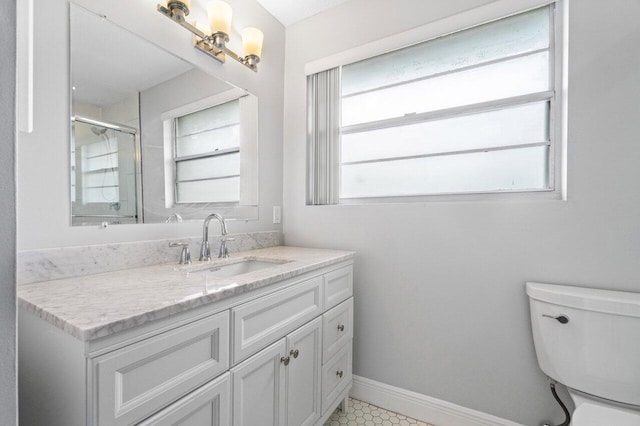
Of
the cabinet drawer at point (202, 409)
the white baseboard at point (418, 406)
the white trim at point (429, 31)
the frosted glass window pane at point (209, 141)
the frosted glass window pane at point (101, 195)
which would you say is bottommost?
the white baseboard at point (418, 406)

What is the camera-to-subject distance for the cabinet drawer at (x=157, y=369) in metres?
0.62

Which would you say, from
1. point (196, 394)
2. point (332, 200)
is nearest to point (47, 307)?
point (196, 394)

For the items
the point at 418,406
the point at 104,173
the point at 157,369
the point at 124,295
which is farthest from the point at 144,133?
the point at 418,406

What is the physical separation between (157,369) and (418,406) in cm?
151

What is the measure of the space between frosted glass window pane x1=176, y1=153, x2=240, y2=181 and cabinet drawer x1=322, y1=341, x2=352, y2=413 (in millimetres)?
1192

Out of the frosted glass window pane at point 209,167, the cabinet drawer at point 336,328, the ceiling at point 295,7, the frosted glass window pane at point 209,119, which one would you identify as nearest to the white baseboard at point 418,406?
the cabinet drawer at point 336,328

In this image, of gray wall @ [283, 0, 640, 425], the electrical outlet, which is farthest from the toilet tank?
the electrical outlet

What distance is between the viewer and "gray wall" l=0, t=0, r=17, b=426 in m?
0.39

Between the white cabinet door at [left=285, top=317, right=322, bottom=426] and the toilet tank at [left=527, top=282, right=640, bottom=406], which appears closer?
the toilet tank at [left=527, top=282, right=640, bottom=406]

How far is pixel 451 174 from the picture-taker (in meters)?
1.63

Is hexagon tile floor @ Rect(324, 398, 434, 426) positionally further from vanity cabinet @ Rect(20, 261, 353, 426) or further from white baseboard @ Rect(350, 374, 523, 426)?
vanity cabinet @ Rect(20, 261, 353, 426)

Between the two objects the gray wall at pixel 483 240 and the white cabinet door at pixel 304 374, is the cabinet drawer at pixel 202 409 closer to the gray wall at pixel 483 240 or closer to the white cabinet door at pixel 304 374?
the white cabinet door at pixel 304 374

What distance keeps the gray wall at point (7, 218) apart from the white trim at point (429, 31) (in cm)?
173

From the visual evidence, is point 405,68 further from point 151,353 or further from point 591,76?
point 151,353
